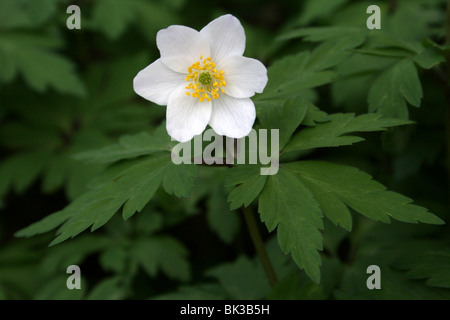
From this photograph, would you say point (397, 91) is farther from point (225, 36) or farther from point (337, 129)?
point (225, 36)

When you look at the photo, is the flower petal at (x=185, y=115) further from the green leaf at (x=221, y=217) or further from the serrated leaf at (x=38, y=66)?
the serrated leaf at (x=38, y=66)

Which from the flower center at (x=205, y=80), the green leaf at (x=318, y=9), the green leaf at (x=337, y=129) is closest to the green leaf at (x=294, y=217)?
the green leaf at (x=337, y=129)

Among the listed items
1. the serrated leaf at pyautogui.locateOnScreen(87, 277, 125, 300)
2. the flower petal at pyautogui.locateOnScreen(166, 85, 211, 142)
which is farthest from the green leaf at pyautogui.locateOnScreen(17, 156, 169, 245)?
the serrated leaf at pyautogui.locateOnScreen(87, 277, 125, 300)

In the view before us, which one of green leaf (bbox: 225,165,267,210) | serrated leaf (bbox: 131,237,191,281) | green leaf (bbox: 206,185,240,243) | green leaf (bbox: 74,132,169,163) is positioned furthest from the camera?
green leaf (bbox: 206,185,240,243)

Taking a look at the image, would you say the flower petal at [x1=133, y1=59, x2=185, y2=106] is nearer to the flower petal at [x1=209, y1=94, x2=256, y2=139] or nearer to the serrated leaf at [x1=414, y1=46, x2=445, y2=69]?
the flower petal at [x1=209, y1=94, x2=256, y2=139]

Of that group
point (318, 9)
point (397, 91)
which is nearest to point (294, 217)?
point (397, 91)

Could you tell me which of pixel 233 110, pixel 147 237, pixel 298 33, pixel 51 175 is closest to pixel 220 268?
pixel 147 237

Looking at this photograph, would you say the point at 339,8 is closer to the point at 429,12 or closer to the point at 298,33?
the point at 429,12
